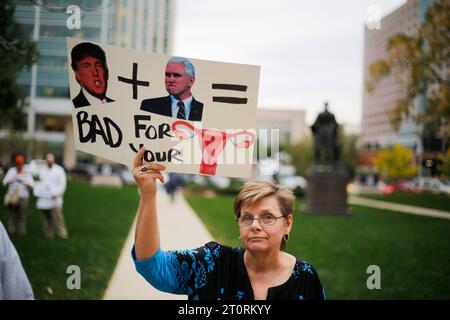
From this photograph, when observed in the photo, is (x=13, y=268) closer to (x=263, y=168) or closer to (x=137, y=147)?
(x=137, y=147)

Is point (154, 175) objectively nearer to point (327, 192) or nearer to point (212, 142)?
point (212, 142)

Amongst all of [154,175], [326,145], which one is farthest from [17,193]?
[326,145]

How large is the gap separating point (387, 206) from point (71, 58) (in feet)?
19.3

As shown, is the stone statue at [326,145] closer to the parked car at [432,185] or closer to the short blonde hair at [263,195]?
the parked car at [432,185]

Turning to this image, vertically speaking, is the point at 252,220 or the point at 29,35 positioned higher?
the point at 29,35

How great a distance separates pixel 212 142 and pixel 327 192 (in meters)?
10.6

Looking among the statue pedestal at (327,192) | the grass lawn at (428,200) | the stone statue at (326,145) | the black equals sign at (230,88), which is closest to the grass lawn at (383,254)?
the grass lawn at (428,200)

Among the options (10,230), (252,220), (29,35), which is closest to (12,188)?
(10,230)

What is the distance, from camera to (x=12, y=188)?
205 inches

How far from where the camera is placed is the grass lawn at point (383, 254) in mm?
3971

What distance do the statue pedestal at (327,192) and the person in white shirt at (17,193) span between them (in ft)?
26.5

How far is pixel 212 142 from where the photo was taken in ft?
6.04

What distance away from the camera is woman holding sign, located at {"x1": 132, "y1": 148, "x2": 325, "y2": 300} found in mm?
1500

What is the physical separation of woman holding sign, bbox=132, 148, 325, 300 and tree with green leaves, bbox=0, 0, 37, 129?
8.63ft
